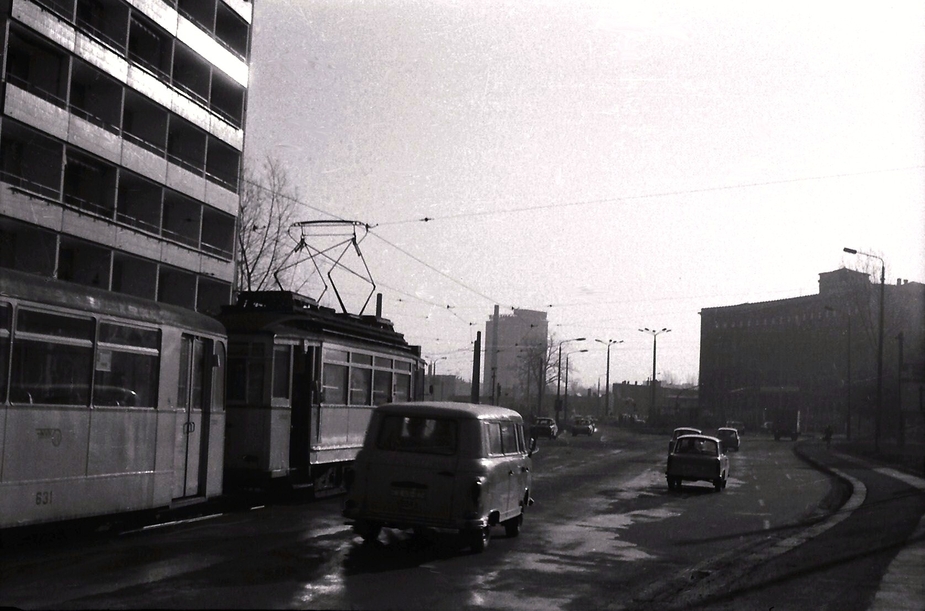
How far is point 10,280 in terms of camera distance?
1054 cm

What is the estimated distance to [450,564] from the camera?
451 inches

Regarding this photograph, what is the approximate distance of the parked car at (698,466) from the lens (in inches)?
1052

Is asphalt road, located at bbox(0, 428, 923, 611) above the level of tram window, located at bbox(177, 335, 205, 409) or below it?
below

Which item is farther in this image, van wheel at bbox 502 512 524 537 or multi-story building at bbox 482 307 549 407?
multi-story building at bbox 482 307 549 407

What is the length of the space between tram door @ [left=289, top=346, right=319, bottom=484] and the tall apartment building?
14.3 metres

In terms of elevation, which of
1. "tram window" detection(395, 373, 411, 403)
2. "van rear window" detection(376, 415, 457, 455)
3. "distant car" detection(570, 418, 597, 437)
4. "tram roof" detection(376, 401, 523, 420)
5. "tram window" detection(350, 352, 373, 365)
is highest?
"tram window" detection(350, 352, 373, 365)

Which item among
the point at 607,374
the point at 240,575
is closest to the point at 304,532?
the point at 240,575

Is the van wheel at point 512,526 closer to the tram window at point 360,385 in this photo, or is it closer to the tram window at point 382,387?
the tram window at point 360,385

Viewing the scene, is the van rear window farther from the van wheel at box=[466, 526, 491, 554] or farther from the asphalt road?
the asphalt road

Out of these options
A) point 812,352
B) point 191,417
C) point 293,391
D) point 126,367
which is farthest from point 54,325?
point 812,352

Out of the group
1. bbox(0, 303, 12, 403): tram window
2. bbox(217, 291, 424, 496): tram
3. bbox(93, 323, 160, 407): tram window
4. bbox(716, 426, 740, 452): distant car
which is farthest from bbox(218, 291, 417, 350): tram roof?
bbox(716, 426, 740, 452): distant car

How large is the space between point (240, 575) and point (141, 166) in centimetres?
3229

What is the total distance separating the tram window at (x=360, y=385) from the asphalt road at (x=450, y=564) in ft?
7.85

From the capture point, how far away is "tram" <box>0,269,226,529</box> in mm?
10453
